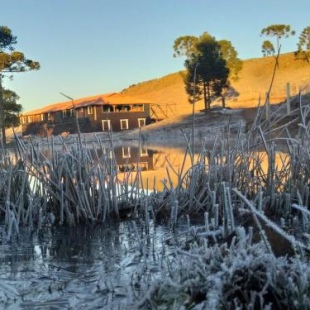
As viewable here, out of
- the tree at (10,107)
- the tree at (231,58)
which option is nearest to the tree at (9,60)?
the tree at (10,107)

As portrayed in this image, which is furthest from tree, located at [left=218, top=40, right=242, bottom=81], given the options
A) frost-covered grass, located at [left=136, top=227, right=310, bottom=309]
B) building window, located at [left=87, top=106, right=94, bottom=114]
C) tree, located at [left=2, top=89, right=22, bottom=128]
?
frost-covered grass, located at [left=136, top=227, right=310, bottom=309]

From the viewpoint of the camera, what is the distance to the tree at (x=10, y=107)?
34.9m

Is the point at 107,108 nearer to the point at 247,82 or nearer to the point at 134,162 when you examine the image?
the point at 134,162

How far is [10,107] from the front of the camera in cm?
3488

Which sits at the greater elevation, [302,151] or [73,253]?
[302,151]

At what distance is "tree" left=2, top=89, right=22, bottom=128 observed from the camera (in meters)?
34.9

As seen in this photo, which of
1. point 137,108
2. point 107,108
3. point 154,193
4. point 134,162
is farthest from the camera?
point 137,108

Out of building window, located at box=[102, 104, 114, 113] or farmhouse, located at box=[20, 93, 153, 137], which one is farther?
building window, located at box=[102, 104, 114, 113]

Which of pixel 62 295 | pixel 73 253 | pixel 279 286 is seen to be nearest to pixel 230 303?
pixel 279 286

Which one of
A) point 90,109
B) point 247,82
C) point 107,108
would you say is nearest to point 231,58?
point 107,108

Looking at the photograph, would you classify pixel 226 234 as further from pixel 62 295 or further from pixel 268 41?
pixel 268 41

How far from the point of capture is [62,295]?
2494mm

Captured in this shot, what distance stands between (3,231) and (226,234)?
5.76 ft

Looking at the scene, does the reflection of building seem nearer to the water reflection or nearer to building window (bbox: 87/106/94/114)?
the water reflection
